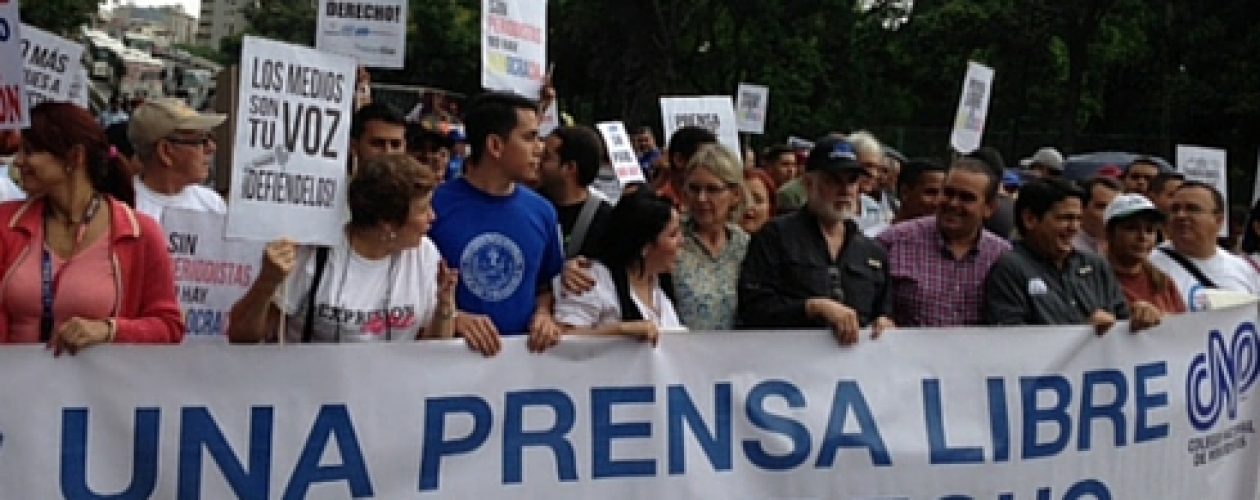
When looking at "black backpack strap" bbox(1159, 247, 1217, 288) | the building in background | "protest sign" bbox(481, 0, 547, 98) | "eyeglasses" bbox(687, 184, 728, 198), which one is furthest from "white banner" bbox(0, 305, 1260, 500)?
the building in background

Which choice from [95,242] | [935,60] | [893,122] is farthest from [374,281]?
[893,122]

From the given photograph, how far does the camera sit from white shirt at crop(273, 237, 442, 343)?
4.43 m

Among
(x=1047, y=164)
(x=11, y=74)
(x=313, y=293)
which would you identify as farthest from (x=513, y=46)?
(x=1047, y=164)

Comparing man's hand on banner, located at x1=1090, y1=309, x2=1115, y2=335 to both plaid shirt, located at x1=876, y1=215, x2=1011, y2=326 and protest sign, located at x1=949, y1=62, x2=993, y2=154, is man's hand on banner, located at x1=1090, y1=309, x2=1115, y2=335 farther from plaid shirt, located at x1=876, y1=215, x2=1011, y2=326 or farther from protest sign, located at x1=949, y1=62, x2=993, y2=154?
protest sign, located at x1=949, y1=62, x2=993, y2=154

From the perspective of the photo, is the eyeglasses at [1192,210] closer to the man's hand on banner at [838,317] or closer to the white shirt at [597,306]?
the man's hand on banner at [838,317]

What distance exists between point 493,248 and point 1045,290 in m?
1.91

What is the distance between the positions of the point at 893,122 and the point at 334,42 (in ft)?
121

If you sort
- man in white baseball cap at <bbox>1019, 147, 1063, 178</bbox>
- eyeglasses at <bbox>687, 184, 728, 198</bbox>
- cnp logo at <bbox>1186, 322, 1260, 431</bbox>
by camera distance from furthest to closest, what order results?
man in white baseball cap at <bbox>1019, 147, 1063, 178</bbox> → cnp logo at <bbox>1186, 322, 1260, 431</bbox> → eyeglasses at <bbox>687, 184, 728, 198</bbox>

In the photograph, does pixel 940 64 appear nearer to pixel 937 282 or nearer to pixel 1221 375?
pixel 1221 375

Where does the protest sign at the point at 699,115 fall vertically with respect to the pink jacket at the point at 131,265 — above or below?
above

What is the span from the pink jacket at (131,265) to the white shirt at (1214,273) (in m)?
4.21

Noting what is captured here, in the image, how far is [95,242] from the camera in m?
4.26

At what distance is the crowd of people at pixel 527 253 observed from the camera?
4250mm

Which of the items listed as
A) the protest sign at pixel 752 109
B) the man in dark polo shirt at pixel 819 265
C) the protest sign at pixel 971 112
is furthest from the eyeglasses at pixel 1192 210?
the protest sign at pixel 752 109
